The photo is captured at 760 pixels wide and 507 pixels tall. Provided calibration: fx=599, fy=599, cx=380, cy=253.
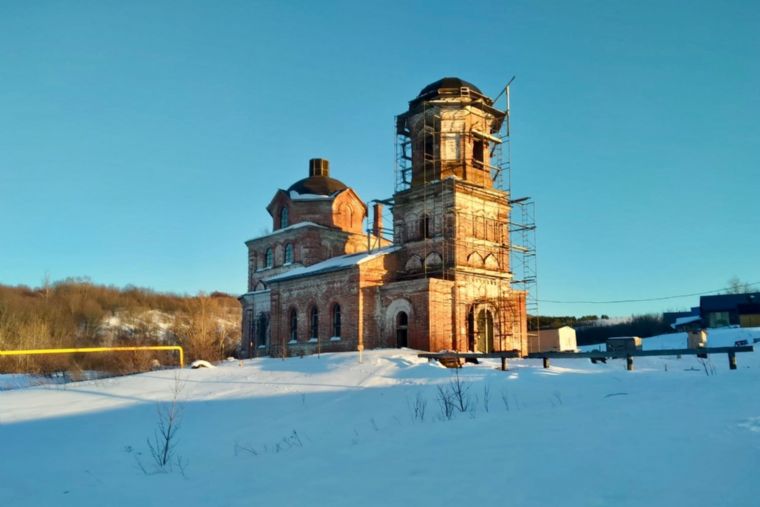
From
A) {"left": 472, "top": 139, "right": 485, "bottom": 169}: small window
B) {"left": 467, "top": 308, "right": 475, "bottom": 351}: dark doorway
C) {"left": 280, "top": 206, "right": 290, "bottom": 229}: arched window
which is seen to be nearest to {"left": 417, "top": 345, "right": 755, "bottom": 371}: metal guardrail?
{"left": 467, "top": 308, "right": 475, "bottom": 351}: dark doorway

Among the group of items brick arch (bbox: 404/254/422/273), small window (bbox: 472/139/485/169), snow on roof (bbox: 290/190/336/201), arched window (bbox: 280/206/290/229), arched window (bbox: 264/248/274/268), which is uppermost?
small window (bbox: 472/139/485/169)

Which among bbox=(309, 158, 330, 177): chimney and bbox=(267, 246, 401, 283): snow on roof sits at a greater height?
bbox=(309, 158, 330, 177): chimney

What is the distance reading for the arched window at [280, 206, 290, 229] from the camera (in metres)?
34.4

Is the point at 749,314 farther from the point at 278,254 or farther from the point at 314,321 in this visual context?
the point at 278,254

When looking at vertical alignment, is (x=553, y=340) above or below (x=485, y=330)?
below

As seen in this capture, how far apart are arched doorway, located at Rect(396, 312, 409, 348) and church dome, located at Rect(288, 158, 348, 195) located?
1174 centimetres

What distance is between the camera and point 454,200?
25031 mm

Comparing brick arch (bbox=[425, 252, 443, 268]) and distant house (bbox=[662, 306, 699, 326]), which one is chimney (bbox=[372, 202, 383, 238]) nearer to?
brick arch (bbox=[425, 252, 443, 268])

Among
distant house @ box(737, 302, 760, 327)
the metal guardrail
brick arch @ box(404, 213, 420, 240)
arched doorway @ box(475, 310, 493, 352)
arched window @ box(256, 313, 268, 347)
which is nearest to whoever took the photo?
the metal guardrail

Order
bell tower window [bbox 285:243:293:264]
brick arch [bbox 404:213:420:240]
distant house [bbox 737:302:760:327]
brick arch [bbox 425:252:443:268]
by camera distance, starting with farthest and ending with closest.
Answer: distant house [bbox 737:302:760:327] < bell tower window [bbox 285:243:293:264] < brick arch [bbox 404:213:420:240] < brick arch [bbox 425:252:443:268]

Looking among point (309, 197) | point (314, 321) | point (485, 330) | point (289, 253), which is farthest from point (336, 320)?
point (309, 197)

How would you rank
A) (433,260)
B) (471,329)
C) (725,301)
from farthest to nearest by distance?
(725,301), (433,260), (471,329)

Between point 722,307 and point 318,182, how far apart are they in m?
36.9

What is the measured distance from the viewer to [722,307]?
5019 centimetres
